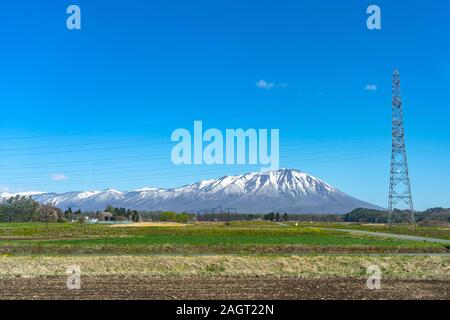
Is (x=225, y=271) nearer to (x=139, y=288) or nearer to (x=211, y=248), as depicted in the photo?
(x=139, y=288)

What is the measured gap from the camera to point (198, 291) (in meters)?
22.5

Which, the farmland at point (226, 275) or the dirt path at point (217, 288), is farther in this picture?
the farmland at point (226, 275)

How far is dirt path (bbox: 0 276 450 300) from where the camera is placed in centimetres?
2120

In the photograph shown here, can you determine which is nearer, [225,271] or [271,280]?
[271,280]

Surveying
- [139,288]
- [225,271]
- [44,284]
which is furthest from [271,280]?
[44,284]

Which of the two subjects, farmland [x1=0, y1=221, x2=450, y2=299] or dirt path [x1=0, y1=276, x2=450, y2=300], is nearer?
dirt path [x1=0, y1=276, x2=450, y2=300]

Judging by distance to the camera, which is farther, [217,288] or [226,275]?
[226,275]

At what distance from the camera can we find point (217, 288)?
77.1ft

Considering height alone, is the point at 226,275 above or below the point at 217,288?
below

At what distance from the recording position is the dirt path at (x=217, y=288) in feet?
69.6

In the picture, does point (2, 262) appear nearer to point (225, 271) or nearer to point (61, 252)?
point (61, 252)
